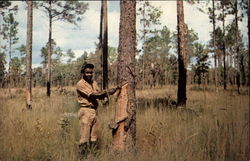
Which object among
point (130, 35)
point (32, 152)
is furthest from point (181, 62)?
point (32, 152)

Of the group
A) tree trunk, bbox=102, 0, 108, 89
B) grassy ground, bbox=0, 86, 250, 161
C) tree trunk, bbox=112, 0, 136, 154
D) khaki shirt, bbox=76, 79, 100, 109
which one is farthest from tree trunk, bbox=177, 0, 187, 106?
tree trunk, bbox=112, 0, 136, 154

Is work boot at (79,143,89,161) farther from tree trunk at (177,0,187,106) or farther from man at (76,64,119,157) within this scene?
tree trunk at (177,0,187,106)

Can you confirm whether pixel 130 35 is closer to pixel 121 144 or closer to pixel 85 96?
pixel 85 96

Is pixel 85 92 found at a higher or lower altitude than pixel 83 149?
higher

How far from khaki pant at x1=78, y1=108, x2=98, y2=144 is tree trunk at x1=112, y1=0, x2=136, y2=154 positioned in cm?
52

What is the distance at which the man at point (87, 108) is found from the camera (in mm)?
4414

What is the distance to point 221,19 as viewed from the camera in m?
26.7

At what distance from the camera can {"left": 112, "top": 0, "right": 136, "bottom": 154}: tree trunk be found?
4164mm

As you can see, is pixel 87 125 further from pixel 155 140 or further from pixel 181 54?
pixel 181 54

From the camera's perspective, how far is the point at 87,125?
450 cm

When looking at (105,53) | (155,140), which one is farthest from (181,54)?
(155,140)

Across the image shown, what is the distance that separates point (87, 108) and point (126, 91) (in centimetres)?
83

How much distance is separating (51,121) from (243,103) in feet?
14.6

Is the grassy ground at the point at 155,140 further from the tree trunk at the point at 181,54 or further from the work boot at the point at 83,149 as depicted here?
the tree trunk at the point at 181,54
